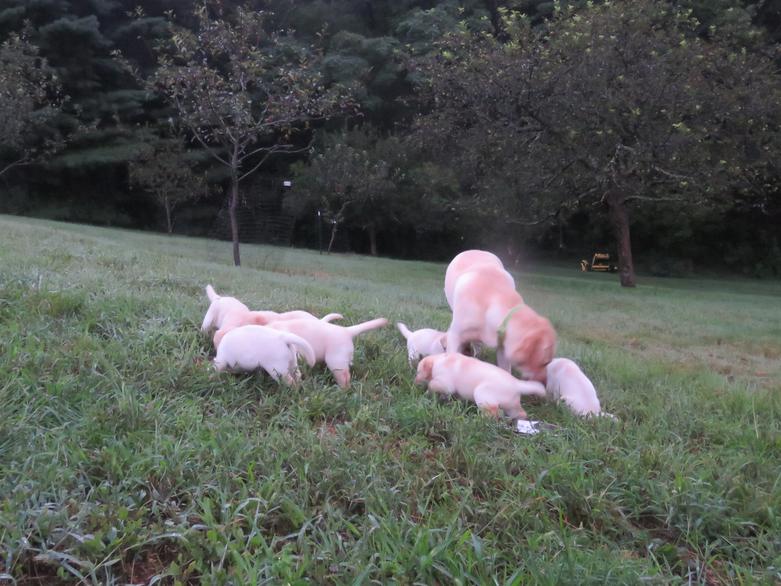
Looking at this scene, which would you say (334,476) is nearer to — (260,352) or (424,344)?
(260,352)

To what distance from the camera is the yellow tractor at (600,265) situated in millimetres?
29617

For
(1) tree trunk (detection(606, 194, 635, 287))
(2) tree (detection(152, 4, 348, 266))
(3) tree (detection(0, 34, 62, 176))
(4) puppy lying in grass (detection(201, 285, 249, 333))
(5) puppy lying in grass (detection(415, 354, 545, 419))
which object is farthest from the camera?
(3) tree (detection(0, 34, 62, 176))

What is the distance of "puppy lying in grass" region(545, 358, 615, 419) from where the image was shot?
133 inches

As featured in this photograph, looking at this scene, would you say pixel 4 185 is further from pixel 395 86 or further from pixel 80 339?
pixel 80 339

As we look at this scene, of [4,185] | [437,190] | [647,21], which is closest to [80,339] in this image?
[647,21]

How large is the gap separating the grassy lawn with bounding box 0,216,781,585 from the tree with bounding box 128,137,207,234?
2597 cm

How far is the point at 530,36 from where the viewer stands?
679 inches

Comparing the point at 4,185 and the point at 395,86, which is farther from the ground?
the point at 395,86

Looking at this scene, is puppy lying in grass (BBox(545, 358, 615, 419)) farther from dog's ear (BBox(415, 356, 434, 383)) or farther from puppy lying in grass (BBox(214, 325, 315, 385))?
puppy lying in grass (BBox(214, 325, 315, 385))

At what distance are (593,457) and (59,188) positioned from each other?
33.7 m

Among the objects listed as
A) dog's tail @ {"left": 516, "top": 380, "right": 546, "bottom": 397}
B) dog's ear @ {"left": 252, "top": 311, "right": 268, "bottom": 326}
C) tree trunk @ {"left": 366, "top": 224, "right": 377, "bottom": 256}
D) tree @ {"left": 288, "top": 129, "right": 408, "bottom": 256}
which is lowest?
dog's tail @ {"left": 516, "top": 380, "right": 546, "bottom": 397}

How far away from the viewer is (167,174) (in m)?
28.7

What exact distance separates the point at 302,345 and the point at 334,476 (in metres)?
1.10

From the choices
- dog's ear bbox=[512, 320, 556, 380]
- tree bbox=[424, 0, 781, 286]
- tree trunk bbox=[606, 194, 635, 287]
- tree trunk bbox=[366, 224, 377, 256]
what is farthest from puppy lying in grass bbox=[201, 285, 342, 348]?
tree trunk bbox=[366, 224, 377, 256]
